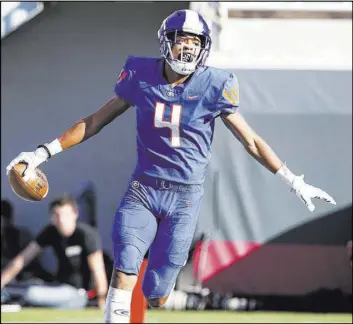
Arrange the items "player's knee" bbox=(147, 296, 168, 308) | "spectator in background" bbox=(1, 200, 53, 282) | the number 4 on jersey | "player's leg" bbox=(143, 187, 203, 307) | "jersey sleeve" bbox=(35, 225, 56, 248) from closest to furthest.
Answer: the number 4 on jersey < "player's leg" bbox=(143, 187, 203, 307) < "player's knee" bbox=(147, 296, 168, 308) < "jersey sleeve" bbox=(35, 225, 56, 248) < "spectator in background" bbox=(1, 200, 53, 282)

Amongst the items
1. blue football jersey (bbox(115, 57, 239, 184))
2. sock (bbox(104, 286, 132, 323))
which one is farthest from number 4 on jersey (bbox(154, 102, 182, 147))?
sock (bbox(104, 286, 132, 323))

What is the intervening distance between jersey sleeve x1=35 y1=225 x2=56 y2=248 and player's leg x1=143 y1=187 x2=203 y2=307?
12.5 ft

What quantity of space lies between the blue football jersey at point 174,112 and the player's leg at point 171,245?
144mm

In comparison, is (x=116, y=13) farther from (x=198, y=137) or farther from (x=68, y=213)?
(x=198, y=137)

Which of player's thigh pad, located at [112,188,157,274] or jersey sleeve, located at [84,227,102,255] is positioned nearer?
player's thigh pad, located at [112,188,157,274]

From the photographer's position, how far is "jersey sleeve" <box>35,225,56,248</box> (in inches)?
371

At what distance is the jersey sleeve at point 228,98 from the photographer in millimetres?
Answer: 5512

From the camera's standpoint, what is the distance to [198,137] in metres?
5.59

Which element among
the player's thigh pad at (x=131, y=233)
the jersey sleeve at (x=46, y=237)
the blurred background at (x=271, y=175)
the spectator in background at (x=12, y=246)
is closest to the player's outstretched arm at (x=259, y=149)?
the player's thigh pad at (x=131, y=233)

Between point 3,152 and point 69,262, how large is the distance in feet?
11.1

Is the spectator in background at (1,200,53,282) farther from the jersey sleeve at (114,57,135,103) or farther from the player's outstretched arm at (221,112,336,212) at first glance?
the player's outstretched arm at (221,112,336,212)

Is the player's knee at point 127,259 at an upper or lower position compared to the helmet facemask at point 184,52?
lower

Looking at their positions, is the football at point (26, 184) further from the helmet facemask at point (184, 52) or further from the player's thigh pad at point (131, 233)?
the helmet facemask at point (184, 52)

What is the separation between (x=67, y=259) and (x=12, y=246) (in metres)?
2.25
